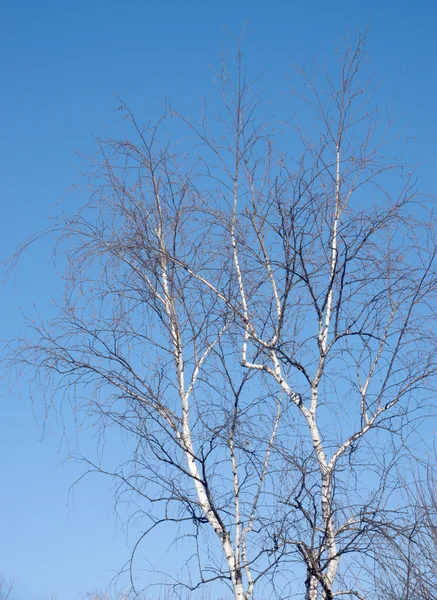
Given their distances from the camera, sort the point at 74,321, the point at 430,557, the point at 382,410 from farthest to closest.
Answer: the point at 430,557
the point at 74,321
the point at 382,410

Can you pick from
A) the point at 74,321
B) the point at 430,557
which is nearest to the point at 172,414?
the point at 74,321

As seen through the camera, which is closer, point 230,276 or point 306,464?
point 306,464

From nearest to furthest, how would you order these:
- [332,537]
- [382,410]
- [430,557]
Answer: [332,537] → [382,410] → [430,557]

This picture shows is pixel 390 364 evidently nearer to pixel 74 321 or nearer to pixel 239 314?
pixel 239 314

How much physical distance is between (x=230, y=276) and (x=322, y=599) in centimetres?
232

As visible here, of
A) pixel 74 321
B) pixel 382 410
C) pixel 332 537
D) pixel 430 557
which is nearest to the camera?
pixel 332 537

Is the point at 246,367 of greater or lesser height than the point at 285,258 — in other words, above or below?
below

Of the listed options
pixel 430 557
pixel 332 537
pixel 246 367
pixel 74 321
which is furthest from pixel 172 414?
pixel 430 557

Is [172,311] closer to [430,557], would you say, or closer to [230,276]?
[230,276]

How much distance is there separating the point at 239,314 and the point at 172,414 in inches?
33.4

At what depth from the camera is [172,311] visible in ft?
18.6

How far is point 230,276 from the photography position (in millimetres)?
5680

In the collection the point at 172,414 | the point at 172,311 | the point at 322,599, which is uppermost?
the point at 172,311

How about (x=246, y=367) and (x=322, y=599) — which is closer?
(x=322, y=599)
